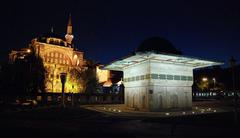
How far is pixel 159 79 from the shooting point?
87.6 feet

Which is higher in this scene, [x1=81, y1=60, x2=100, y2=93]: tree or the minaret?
the minaret

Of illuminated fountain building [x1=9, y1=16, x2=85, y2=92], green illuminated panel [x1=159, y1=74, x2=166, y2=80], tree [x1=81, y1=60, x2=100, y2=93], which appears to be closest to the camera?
green illuminated panel [x1=159, y1=74, x2=166, y2=80]

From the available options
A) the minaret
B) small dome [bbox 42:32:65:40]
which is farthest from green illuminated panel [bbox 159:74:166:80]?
the minaret

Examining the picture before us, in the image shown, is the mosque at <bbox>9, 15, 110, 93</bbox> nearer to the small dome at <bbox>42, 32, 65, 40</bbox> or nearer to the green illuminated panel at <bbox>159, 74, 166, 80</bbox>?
the small dome at <bbox>42, 32, 65, 40</bbox>

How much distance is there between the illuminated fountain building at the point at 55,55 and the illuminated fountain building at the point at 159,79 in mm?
48419

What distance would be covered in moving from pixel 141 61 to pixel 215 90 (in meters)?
62.8

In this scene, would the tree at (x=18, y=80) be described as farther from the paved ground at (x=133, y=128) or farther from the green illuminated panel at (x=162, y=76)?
the green illuminated panel at (x=162, y=76)

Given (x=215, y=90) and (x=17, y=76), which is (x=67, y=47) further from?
(x=215, y=90)

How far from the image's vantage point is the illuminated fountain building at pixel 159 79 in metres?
26.2

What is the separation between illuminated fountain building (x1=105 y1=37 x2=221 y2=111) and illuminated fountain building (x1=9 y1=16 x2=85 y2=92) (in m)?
48.4

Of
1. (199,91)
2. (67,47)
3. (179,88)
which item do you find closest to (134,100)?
(179,88)

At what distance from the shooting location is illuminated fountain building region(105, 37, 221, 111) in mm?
26172

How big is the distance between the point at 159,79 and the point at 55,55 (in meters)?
68.2

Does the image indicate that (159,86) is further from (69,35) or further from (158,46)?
(69,35)
